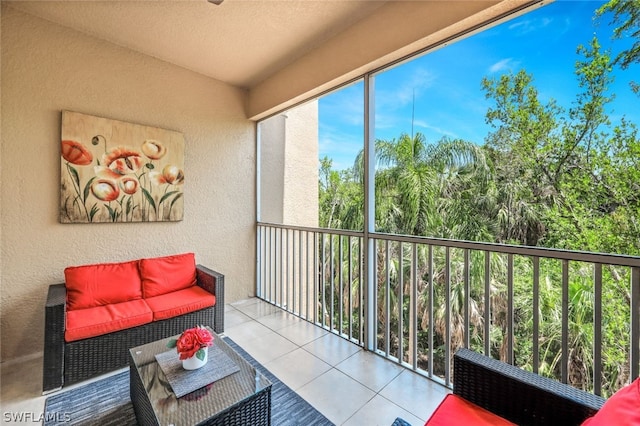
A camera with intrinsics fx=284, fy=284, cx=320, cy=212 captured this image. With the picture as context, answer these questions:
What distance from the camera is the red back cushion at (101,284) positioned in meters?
2.34

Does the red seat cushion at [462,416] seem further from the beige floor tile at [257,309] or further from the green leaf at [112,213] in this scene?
the green leaf at [112,213]

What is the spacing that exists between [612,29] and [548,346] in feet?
6.97

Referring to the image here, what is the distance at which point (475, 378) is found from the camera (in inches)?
51.3

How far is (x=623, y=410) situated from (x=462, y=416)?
53 centimetres

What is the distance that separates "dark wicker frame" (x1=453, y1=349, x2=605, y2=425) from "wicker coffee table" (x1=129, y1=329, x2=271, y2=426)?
0.98 m

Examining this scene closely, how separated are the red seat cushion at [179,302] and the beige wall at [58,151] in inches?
26.1

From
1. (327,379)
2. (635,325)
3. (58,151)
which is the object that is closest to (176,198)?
(58,151)

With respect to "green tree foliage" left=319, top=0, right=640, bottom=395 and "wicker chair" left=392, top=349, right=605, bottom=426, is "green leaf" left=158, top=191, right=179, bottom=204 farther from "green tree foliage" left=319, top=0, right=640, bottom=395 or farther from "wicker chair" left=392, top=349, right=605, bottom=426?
"wicker chair" left=392, top=349, right=605, bottom=426

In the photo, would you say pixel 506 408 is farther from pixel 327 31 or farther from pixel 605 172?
pixel 327 31

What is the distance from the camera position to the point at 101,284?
96.5 inches

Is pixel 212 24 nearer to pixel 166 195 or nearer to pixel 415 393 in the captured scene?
pixel 166 195

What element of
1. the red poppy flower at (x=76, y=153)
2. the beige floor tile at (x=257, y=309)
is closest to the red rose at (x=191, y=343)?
the beige floor tile at (x=257, y=309)

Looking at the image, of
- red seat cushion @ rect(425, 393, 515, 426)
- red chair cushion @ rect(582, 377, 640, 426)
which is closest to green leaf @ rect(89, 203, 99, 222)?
red seat cushion @ rect(425, 393, 515, 426)

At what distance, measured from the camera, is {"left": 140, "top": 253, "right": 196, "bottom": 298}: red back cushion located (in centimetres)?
271
